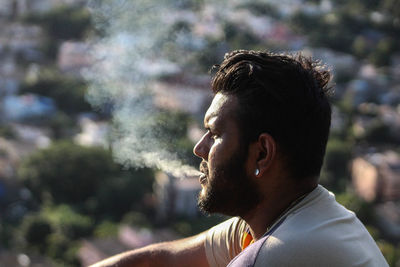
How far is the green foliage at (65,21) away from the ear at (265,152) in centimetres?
1447

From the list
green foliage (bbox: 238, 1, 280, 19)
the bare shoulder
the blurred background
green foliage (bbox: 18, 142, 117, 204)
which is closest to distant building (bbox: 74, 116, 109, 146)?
the blurred background

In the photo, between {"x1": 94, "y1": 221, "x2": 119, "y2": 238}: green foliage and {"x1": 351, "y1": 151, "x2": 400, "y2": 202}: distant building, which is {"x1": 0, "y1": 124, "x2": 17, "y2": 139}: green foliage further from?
{"x1": 351, "y1": 151, "x2": 400, "y2": 202}: distant building

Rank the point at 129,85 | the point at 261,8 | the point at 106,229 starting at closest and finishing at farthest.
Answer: the point at 129,85 → the point at 106,229 → the point at 261,8

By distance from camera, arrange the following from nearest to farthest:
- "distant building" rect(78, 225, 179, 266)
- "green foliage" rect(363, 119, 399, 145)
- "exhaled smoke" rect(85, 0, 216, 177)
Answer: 1. "exhaled smoke" rect(85, 0, 216, 177)
2. "distant building" rect(78, 225, 179, 266)
3. "green foliage" rect(363, 119, 399, 145)

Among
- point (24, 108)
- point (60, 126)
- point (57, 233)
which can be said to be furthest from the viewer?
point (24, 108)

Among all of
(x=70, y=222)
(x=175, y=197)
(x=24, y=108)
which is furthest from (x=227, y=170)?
(x=24, y=108)

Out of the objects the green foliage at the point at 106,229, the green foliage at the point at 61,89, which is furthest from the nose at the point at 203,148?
the green foliage at the point at 61,89

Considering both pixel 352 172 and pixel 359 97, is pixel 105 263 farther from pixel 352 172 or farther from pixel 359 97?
pixel 359 97

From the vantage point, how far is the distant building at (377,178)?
1327cm

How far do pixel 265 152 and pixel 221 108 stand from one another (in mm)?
81

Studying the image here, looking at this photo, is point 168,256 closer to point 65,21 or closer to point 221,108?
point 221,108

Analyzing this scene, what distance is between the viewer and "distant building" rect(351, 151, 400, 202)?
13.3 m

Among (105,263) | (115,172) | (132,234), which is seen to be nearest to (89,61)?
(115,172)

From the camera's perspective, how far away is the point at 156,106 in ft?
21.6
